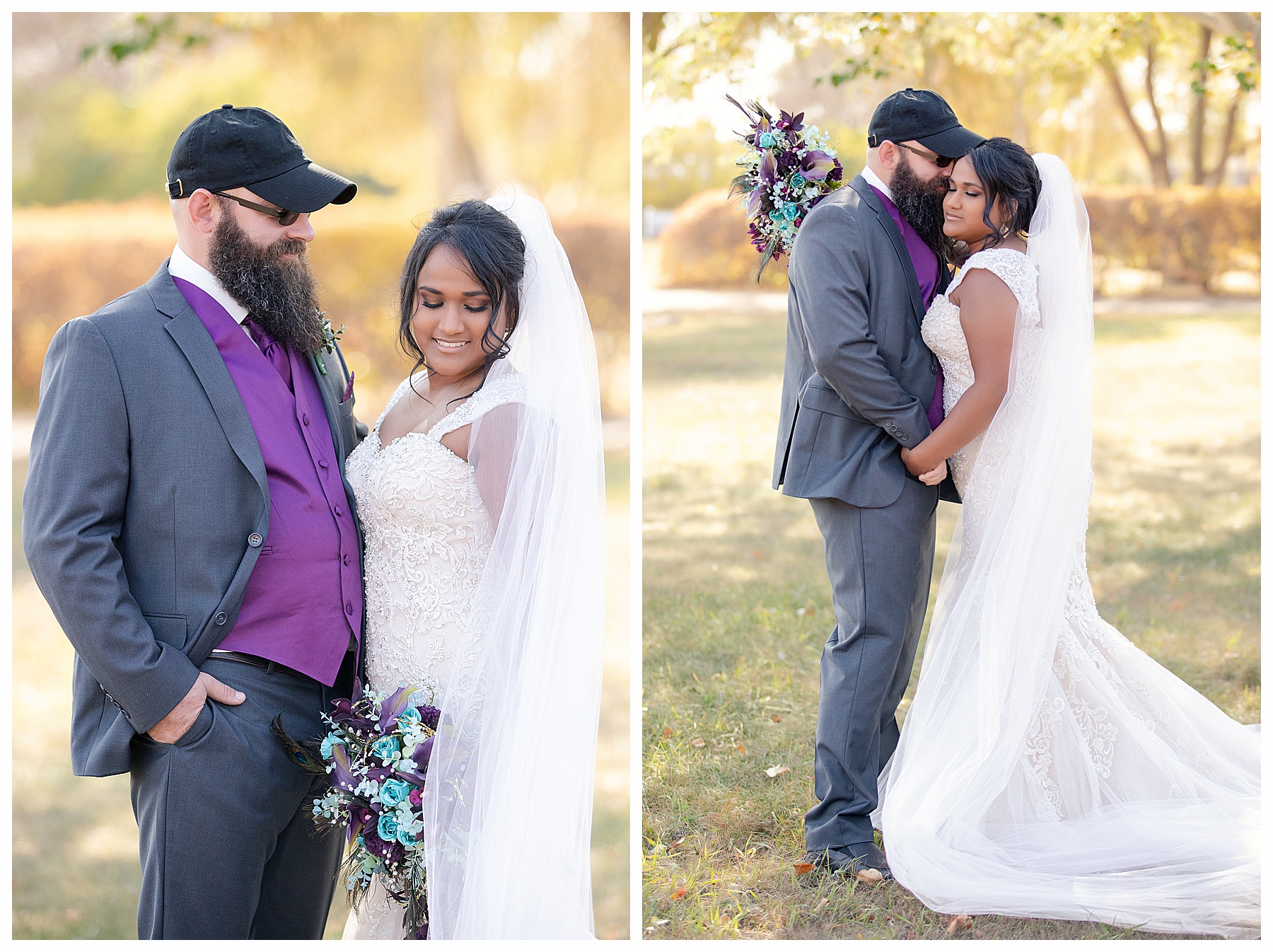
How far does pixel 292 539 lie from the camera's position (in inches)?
105

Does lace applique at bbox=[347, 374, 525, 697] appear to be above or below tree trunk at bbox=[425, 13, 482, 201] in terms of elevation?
below

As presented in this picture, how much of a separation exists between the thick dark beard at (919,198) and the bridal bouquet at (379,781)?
2280mm

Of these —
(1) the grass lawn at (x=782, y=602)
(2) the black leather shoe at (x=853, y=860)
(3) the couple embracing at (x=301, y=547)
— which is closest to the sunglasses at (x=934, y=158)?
(3) the couple embracing at (x=301, y=547)

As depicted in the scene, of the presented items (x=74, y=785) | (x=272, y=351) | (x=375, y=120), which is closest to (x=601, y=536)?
(x=272, y=351)

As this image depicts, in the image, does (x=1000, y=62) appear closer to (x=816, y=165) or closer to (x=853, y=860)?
(x=816, y=165)

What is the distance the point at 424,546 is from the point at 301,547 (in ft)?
1.04

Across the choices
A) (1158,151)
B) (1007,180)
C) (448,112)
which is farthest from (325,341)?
(1158,151)

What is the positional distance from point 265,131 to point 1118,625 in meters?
5.36

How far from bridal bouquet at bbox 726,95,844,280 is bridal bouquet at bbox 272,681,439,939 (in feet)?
7.10

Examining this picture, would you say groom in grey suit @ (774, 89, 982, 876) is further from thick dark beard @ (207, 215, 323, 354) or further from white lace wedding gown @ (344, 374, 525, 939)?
thick dark beard @ (207, 215, 323, 354)

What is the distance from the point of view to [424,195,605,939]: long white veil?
2.63 meters

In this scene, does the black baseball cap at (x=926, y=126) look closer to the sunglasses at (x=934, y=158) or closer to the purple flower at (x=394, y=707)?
the sunglasses at (x=934, y=158)

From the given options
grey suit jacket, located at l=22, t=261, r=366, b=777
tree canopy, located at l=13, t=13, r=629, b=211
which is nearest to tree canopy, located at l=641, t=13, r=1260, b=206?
tree canopy, located at l=13, t=13, r=629, b=211

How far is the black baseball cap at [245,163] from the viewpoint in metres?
2.71
